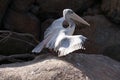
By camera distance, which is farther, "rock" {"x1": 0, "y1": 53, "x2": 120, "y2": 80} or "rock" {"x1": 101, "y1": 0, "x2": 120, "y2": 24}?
"rock" {"x1": 101, "y1": 0, "x2": 120, "y2": 24}

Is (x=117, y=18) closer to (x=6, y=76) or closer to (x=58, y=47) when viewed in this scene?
(x=58, y=47)

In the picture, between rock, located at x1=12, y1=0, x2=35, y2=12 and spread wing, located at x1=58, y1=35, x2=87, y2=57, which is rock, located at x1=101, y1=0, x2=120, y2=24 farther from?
spread wing, located at x1=58, y1=35, x2=87, y2=57

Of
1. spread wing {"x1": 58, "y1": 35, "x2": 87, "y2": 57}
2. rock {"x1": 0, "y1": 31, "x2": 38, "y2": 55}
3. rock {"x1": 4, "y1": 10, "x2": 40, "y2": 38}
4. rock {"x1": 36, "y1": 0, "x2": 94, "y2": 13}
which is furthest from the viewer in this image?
rock {"x1": 36, "y1": 0, "x2": 94, "y2": 13}

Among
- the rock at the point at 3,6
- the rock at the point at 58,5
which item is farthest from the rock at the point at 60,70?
the rock at the point at 58,5

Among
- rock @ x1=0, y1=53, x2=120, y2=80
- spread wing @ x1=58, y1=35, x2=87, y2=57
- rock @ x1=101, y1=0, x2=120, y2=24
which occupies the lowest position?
rock @ x1=0, y1=53, x2=120, y2=80

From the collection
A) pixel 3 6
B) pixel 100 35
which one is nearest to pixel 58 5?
pixel 100 35

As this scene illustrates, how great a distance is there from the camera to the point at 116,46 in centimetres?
832

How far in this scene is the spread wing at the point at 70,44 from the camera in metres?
5.98

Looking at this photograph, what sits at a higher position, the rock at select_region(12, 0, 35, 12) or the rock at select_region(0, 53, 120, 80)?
the rock at select_region(12, 0, 35, 12)

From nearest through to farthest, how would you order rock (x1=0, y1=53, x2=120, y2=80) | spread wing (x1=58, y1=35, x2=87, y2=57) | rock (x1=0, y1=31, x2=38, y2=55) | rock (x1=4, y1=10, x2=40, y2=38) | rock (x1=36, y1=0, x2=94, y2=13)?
rock (x1=0, y1=53, x2=120, y2=80) → spread wing (x1=58, y1=35, x2=87, y2=57) → rock (x1=0, y1=31, x2=38, y2=55) → rock (x1=4, y1=10, x2=40, y2=38) → rock (x1=36, y1=0, x2=94, y2=13)

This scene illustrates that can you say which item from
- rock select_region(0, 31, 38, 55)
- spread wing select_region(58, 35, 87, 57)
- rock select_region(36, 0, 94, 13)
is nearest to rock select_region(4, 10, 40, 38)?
rock select_region(0, 31, 38, 55)

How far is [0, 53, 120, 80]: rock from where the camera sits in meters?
5.88

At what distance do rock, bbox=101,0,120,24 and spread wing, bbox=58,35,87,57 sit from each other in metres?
2.42

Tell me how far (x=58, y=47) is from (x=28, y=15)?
7.52 feet
